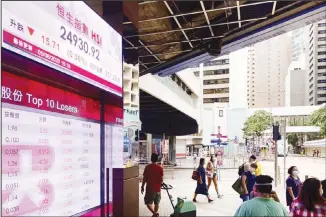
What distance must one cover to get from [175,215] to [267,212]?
3311 millimetres

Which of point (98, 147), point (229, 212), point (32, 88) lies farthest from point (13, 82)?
point (229, 212)

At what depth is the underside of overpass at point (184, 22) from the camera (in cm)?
571

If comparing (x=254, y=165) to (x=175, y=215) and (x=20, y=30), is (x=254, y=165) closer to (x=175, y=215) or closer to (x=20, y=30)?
(x=175, y=215)

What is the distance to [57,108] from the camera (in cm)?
352

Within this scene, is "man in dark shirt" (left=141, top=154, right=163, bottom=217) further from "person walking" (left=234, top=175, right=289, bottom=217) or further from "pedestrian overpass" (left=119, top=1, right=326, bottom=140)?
"person walking" (left=234, top=175, right=289, bottom=217)

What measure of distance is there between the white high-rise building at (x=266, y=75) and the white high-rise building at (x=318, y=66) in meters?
35.5

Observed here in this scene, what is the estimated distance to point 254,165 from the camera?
8570mm

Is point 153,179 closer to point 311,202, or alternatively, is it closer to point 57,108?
point 311,202

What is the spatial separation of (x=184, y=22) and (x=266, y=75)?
161 meters

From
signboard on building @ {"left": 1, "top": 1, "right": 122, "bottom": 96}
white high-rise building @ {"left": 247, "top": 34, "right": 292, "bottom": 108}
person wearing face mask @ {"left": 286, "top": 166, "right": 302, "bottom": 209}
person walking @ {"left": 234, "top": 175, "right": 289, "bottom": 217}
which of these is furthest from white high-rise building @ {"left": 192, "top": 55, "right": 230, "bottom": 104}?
person walking @ {"left": 234, "top": 175, "right": 289, "bottom": 217}

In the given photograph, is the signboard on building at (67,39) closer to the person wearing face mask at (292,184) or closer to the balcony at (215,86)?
the person wearing face mask at (292,184)

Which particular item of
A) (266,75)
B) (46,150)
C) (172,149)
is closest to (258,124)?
(172,149)

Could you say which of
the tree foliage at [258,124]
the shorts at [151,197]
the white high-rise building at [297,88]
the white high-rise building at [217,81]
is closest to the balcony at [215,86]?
the white high-rise building at [217,81]

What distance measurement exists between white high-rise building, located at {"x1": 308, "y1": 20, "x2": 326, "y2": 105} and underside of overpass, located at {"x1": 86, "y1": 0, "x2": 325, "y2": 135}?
361ft
